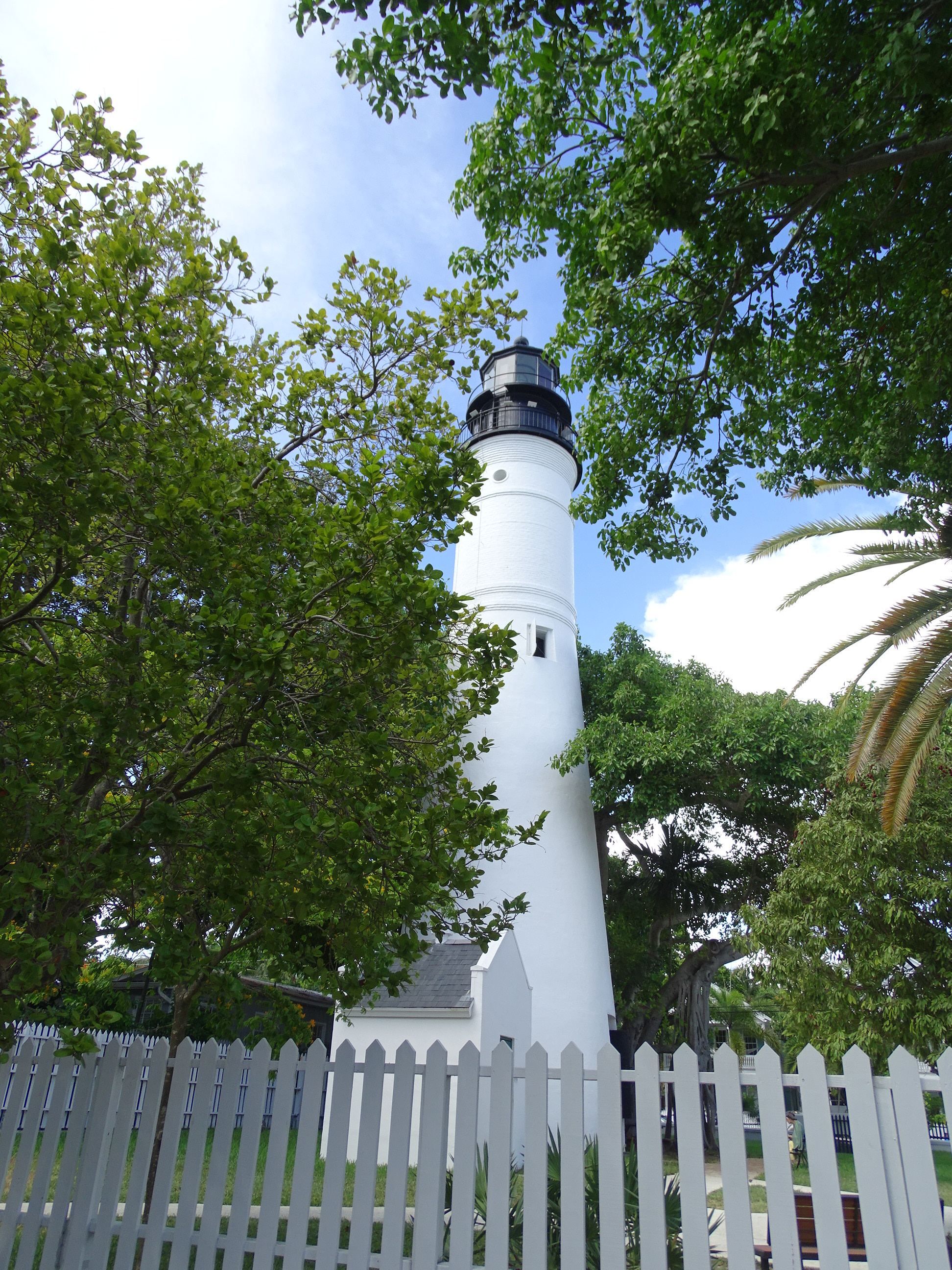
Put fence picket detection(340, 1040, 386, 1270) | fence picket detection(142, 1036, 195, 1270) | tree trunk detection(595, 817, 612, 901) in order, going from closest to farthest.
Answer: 1. fence picket detection(340, 1040, 386, 1270)
2. fence picket detection(142, 1036, 195, 1270)
3. tree trunk detection(595, 817, 612, 901)

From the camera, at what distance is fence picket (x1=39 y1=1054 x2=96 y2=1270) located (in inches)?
212

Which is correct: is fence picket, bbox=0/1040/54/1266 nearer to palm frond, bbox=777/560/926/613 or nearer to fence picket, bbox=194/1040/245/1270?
fence picket, bbox=194/1040/245/1270

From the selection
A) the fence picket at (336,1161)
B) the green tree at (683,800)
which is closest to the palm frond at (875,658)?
the green tree at (683,800)

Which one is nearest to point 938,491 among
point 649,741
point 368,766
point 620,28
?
point 620,28

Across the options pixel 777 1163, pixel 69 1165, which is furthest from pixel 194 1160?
pixel 777 1163

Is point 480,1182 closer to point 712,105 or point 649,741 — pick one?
point 712,105

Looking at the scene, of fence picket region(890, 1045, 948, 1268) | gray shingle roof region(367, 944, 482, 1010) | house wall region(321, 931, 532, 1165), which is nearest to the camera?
fence picket region(890, 1045, 948, 1268)

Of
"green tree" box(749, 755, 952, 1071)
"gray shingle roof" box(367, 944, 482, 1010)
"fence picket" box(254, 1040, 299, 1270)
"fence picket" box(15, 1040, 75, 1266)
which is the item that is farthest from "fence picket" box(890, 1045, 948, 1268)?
"gray shingle roof" box(367, 944, 482, 1010)

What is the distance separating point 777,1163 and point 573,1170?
108 cm

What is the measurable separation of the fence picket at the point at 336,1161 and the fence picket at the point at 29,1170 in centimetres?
194

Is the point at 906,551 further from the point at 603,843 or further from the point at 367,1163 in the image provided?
the point at 603,843

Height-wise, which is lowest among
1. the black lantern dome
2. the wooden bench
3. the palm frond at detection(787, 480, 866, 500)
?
the wooden bench

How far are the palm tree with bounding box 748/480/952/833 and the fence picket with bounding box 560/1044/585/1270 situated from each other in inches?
247

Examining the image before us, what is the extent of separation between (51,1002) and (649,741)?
13.7m
